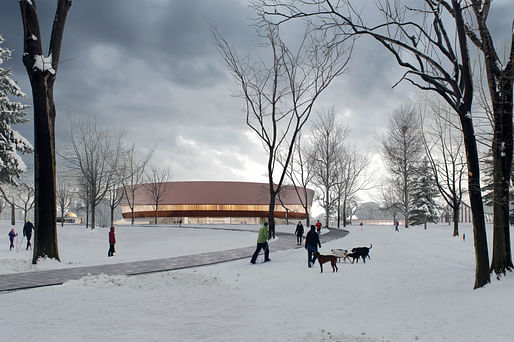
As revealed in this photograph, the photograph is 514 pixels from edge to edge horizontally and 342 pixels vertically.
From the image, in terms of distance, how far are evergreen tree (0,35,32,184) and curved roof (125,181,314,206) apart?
104 ft

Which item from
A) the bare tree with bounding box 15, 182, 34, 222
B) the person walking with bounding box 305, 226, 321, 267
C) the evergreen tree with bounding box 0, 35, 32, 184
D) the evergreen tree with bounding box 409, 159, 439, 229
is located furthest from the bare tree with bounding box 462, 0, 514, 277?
the evergreen tree with bounding box 409, 159, 439, 229

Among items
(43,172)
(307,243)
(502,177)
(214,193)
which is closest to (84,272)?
Answer: (43,172)

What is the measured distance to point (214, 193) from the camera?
62.7 metres

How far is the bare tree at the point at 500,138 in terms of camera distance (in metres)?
9.31

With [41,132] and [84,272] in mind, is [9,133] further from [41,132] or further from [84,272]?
[84,272]

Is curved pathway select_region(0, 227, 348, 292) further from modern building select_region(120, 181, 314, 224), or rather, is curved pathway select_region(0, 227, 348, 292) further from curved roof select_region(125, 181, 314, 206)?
modern building select_region(120, 181, 314, 224)

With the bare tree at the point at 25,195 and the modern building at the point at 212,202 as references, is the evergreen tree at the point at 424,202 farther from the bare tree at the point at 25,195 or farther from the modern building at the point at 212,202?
the bare tree at the point at 25,195

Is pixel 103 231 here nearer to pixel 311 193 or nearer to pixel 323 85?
pixel 323 85

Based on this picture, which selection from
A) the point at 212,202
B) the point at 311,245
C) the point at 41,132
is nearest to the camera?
the point at 311,245

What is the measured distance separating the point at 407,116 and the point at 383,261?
31.3 metres

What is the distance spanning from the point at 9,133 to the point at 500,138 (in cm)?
3260

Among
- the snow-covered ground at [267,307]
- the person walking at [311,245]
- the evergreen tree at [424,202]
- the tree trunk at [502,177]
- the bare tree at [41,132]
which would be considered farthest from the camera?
the evergreen tree at [424,202]

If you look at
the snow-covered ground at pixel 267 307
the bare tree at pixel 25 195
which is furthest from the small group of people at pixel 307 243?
the bare tree at pixel 25 195

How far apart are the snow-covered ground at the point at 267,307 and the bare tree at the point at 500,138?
2.17 feet
